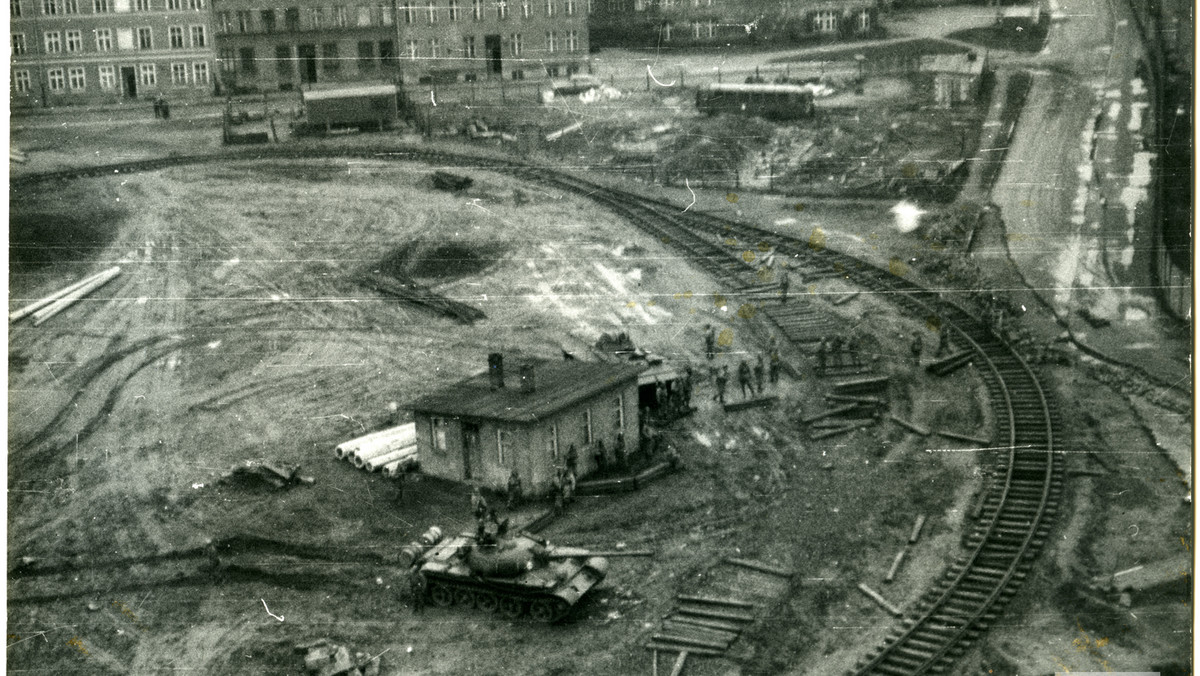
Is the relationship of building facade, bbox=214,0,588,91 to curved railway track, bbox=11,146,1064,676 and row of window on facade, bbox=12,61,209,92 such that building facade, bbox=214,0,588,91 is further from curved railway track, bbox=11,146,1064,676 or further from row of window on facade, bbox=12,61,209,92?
curved railway track, bbox=11,146,1064,676

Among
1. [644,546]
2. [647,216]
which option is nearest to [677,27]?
[647,216]

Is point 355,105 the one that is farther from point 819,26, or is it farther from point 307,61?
point 819,26

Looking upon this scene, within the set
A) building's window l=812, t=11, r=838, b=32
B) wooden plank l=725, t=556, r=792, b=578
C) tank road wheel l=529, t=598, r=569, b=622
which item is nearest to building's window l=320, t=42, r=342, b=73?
building's window l=812, t=11, r=838, b=32

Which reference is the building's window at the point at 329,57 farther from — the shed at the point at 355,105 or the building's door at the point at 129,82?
the building's door at the point at 129,82

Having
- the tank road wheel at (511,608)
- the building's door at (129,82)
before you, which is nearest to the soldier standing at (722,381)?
the tank road wheel at (511,608)

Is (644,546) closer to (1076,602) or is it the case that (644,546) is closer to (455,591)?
(455,591)
